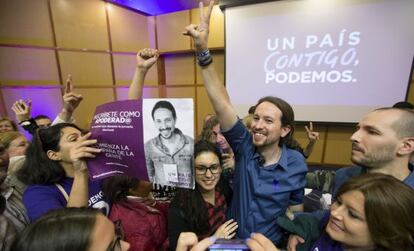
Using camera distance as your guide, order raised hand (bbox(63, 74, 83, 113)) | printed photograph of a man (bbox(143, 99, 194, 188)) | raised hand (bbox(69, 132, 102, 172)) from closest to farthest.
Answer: printed photograph of a man (bbox(143, 99, 194, 188)), raised hand (bbox(69, 132, 102, 172)), raised hand (bbox(63, 74, 83, 113))

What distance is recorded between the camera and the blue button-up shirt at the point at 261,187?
3.71 ft

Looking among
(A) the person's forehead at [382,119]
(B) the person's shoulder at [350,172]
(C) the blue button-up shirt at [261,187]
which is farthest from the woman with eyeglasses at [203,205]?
(A) the person's forehead at [382,119]

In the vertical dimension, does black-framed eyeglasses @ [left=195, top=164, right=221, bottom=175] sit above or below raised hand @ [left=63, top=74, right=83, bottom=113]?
below

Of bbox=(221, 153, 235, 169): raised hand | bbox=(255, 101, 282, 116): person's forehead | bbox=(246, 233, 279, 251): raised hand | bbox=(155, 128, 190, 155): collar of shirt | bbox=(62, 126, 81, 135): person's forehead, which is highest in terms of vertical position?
bbox=(255, 101, 282, 116): person's forehead

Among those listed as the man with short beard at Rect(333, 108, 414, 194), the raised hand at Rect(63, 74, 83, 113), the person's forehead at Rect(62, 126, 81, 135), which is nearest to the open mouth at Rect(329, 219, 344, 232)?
the man with short beard at Rect(333, 108, 414, 194)

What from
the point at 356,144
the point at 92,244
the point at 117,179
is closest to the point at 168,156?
the point at 92,244

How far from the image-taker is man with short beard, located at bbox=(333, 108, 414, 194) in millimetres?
1035

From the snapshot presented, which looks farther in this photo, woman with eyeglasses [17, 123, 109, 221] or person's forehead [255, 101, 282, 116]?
person's forehead [255, 101, 282, 116]

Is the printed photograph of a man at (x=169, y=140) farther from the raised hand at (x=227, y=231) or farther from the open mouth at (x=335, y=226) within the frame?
the open mouth at (x=335, y=226)

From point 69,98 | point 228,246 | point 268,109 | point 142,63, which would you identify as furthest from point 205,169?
point 69,98

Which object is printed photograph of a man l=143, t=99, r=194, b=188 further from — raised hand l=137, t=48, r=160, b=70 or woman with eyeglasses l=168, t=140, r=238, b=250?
raised hand l=137, t=48, r=160, b=70

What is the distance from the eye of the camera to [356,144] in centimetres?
110

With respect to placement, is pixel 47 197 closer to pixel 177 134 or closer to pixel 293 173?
pixel 177 134

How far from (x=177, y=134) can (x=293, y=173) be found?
679 millimetres
